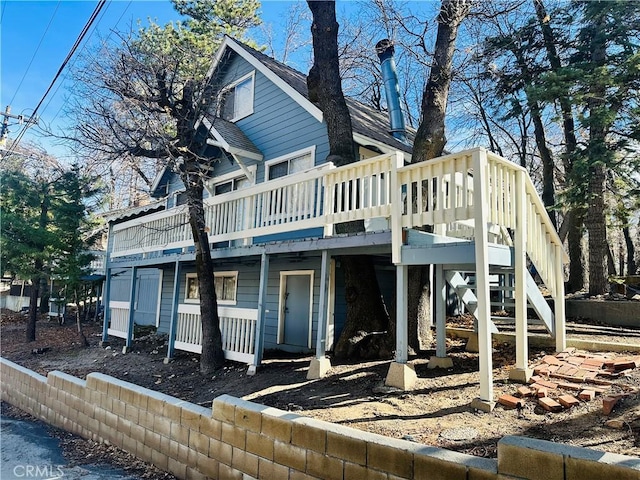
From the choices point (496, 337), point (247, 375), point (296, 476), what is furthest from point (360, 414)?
point (496, 337)

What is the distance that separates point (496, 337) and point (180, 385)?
209 inches

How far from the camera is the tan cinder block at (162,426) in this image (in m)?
4.97

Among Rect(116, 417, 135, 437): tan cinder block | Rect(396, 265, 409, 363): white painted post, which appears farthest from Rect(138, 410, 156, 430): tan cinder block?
Rect(396, 265, 409, 363): white painted post

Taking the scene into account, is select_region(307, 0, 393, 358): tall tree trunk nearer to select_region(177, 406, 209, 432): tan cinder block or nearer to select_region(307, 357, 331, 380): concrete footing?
select_region(307, 357, 331, 380): concrete footing

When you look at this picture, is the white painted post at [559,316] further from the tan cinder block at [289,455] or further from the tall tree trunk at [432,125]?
the tan cinder block at [289,455]

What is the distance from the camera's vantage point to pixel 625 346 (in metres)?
5.47

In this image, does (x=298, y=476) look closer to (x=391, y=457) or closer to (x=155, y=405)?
(x=391, y=457)

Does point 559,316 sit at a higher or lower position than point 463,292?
lower

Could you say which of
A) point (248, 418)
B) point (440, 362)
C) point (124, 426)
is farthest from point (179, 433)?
point (440, 362)

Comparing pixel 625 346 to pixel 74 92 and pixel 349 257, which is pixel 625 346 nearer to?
pixel 349 257

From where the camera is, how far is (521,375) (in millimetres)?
4629

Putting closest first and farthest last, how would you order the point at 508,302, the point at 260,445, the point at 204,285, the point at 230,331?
the point at 260,445 < the point at 508,302 < the point at 230,331 < the point at 204,285

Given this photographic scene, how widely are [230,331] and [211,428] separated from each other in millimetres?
3238

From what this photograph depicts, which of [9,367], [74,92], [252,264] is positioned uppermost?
[74,92]
